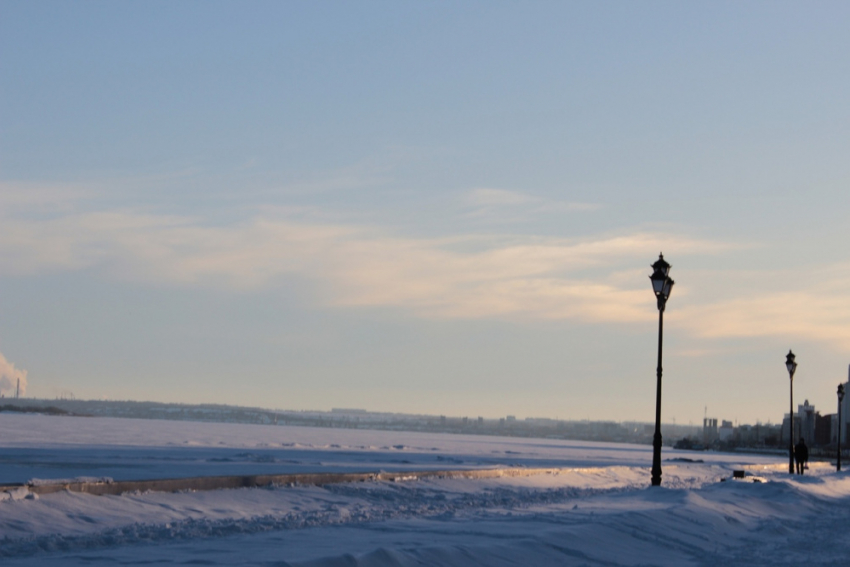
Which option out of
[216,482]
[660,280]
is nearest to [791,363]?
[660,280]

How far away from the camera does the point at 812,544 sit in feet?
50.1

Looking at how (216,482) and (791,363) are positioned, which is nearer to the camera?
(216,482)

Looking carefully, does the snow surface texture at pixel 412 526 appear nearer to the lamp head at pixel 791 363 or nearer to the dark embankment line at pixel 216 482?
the dark embankment line at pixel 216 482

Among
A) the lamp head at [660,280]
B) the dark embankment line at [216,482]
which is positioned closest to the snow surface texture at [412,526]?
the dark embankment line at [216,482]

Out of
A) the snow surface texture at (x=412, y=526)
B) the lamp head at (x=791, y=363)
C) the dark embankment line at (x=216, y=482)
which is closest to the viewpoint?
the snow surface texture at (x=412, y=526)

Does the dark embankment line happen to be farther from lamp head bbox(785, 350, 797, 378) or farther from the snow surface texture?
lamp head bbox(785, 350, 797, 378)

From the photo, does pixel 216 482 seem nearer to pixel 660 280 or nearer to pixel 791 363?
pixel 660 280

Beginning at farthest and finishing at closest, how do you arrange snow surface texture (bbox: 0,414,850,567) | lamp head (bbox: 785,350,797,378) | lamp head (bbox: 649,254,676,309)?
lamp head (bbox: 785,350,797,378) < lamp head (bbox: 649,254,676,309) < snow surface texture (bbox: 0,414,850,567)

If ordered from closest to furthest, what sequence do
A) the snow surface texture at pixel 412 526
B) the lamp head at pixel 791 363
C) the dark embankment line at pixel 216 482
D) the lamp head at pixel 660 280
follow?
the snow surface texture at pixel 412 526, the dark embankment line at pixel 216 482, the lamp head at pixel 660 280, the lamp head at pixel 791 363

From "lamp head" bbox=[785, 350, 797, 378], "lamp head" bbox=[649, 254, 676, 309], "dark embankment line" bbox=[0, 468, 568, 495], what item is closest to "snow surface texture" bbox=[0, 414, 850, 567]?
"dark embankment line" bbox=[0, 468, 568, 495]

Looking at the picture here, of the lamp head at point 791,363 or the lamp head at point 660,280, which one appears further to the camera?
the lamp head at point 791,363

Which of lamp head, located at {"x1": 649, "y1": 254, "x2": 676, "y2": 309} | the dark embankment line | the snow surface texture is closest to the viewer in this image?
the snow surface texture

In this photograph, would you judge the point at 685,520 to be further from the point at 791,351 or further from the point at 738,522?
the point at 791,351

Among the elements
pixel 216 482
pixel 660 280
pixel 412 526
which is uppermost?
pixel 660 280
